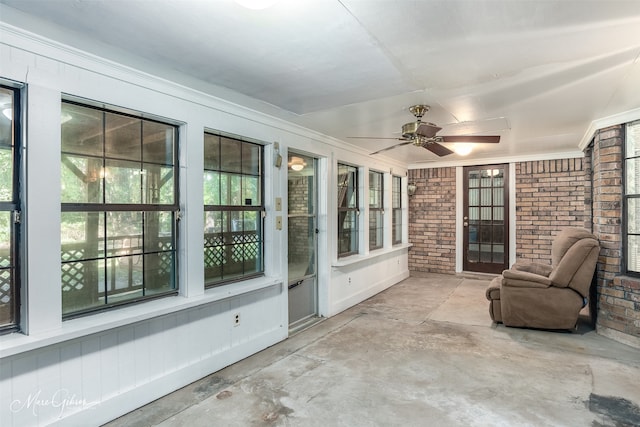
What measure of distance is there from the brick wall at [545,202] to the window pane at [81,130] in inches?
246

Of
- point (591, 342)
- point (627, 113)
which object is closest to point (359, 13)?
point (627, 113)

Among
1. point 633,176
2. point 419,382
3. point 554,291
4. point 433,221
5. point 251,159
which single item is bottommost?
point 419,382

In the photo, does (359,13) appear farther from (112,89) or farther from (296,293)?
(296,293)

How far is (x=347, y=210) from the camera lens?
16.1 feet

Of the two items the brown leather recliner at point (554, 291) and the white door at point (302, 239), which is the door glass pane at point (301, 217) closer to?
the white door at point (302, 239)

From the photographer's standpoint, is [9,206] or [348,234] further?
[348,234]

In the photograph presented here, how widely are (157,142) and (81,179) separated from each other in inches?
23.2

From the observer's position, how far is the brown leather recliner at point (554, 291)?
11.5 ft

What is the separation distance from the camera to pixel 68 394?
199cm

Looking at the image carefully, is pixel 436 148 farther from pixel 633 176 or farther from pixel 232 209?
pixel 232 209

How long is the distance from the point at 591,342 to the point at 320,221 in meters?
2.99

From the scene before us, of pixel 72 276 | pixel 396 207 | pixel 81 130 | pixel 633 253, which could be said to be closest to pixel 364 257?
pixel 396 207

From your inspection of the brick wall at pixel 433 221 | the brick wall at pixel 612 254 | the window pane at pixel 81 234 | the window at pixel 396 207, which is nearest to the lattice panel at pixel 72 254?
the window pane at pixel 81 234

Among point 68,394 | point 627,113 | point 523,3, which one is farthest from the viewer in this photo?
point 627,113
